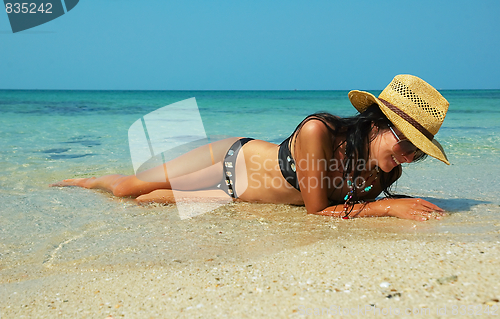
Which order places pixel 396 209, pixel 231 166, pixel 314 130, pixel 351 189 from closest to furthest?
1. pixel 314 130
2. pixel 396 209
3. pixel 351 189
4. pixel 231 166

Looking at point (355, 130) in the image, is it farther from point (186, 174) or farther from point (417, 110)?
point (186, 174)

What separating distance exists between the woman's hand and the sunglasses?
0.37 meters

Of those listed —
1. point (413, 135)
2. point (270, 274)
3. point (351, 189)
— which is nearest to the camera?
point (270, 274)

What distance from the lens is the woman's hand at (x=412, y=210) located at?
8.52ft

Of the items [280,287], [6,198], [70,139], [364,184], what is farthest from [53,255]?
[70,139]

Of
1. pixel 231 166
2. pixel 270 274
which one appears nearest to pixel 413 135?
pixel 270 274

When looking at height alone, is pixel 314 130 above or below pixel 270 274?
above

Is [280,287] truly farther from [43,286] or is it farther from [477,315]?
[43,286]

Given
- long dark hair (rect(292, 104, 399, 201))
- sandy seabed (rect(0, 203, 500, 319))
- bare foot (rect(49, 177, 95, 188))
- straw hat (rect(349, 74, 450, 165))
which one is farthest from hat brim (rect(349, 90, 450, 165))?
bare foot (rect(49, 177, 95, 188))

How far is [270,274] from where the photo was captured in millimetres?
1839

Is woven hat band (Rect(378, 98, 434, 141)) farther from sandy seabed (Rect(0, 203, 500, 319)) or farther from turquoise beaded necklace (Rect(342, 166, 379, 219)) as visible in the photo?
sandy seabed (Rect(0, 203, 500, 319))

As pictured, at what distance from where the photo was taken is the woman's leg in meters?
3.38

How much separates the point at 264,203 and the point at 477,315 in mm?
2017

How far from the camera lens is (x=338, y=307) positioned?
59.2 inches
